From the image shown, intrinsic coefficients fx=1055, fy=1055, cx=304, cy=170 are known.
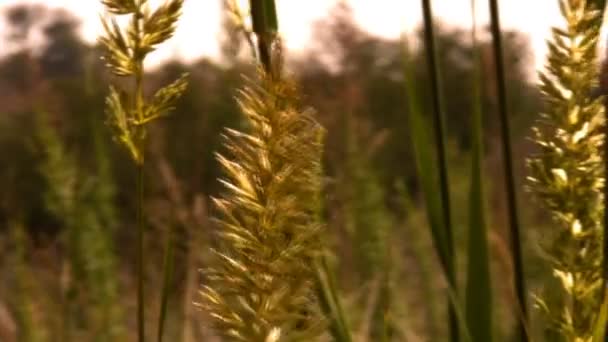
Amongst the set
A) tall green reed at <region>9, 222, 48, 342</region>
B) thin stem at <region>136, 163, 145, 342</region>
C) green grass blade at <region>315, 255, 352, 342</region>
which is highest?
thin stem at <region>136, 163, 145, 342</region>

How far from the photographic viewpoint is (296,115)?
0.62 feet

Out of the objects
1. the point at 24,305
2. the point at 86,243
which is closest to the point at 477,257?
the point at 24,305

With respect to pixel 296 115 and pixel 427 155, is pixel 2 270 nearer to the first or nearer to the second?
pixel 427 155

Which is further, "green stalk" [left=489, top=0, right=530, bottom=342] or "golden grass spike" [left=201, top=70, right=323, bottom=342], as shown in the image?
"green stalk" [left=489, top=0, right=530, bottom=342]

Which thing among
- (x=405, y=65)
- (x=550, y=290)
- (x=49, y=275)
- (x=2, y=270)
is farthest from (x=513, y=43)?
(x=2, y=270)

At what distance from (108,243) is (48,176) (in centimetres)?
13

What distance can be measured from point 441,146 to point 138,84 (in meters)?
0.12

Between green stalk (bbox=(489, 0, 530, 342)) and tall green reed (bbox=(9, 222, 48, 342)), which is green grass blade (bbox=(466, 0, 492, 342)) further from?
tall green reed (bbox=(9, 222, 48, 342))

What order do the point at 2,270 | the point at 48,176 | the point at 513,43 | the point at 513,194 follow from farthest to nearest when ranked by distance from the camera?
the point at 2,270, the point at 48,176, the point at 513,43, the point at 513,194

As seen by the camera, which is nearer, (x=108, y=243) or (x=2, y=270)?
(x=108, y=243)

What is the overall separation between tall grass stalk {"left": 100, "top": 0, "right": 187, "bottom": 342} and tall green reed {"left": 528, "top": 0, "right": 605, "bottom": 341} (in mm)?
91

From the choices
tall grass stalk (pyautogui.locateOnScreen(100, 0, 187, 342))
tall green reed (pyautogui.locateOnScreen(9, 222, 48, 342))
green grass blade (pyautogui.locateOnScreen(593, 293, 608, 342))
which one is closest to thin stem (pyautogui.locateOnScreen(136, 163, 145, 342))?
tall grass stalk (pyautogui.locateOnScreen(100, 0, 187, 342))

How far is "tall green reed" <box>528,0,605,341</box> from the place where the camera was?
0.82 ft

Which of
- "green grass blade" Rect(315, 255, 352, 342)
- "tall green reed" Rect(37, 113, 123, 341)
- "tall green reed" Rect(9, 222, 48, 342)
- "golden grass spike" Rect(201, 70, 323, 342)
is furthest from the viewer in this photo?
"tall green reed" Rect(37, 113, 123, 341)
